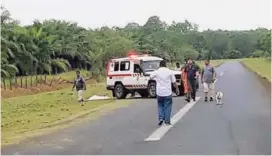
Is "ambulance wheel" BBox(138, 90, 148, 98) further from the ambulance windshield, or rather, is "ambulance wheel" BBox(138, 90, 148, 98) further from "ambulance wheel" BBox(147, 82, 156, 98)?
the ambulance windshield

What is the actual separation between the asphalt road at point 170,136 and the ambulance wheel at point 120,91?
8.99 metres

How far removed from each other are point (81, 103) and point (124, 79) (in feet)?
8.46

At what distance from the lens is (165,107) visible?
14469mm

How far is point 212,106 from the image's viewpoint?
20.5 m

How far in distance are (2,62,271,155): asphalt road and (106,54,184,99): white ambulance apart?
26.1 ft

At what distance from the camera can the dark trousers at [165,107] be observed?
14.5m

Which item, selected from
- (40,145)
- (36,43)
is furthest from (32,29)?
(40,145)

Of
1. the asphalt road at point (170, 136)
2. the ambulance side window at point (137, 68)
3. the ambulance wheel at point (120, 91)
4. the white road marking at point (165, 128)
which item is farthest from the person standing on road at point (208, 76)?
the ambulance wheel at point (120, 91)

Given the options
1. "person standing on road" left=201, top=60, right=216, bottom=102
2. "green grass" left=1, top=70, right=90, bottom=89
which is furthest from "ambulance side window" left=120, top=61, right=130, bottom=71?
"green grass" left=1, top=70, right=90, bottom=89

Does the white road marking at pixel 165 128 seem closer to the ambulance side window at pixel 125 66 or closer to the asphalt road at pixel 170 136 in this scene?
the asphalt road at pixel 170 136

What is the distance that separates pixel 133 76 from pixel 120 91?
3.80 feet

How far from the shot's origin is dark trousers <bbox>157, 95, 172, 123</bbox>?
14.5m

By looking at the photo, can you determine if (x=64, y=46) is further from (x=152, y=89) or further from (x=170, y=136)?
(x=170, y=136)

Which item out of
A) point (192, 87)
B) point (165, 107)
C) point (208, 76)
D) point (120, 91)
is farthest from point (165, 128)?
point (120, 91)
